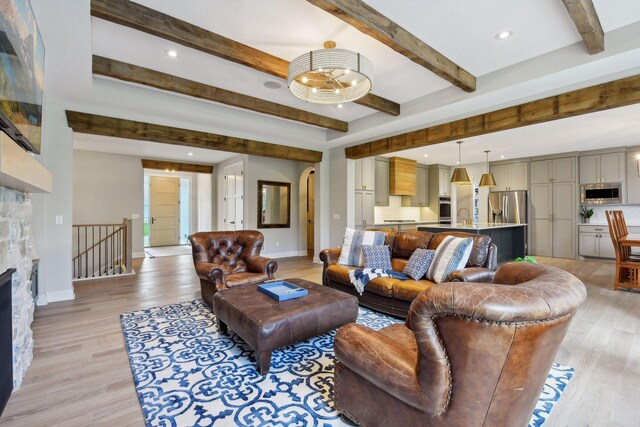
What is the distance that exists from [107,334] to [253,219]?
14.4 feet

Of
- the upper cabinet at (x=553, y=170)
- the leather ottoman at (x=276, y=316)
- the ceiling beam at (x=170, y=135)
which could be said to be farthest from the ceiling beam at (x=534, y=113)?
the upper cabinet at (x=553, y=170)

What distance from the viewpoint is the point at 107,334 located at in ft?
9.35

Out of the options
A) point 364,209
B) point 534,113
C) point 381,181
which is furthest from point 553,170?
point 364,209

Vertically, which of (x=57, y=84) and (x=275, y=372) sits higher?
(x=57, y=84)

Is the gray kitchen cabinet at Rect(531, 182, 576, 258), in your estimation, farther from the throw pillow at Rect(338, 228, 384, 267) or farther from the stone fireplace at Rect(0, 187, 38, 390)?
the stone fireplace at Rect(0, 187, 38, 390)

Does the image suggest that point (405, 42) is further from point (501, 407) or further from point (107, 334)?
point (107, 334)

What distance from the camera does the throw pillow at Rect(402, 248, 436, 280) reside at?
3252mm

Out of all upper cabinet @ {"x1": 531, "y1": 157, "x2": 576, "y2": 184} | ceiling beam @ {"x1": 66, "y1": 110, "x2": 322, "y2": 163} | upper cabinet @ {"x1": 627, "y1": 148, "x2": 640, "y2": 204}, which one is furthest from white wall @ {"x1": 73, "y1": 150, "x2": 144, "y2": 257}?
upper cabinet @ {"x1": 627, "y1": 148, "x2": 640, "y2": 204}

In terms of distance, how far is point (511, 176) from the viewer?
26.1 ft

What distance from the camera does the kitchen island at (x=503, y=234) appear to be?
568 centimetres

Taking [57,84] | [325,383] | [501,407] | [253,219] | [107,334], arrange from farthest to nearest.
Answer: [253,219]
[57,84]
[107,334]
[325,383]
[501,407]

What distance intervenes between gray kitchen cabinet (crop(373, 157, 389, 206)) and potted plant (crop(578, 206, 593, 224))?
443 centimetres

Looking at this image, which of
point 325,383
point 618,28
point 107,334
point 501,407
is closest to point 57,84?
point 107,334

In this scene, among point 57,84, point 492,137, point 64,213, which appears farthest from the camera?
point 492,137
